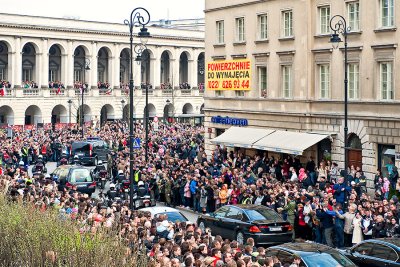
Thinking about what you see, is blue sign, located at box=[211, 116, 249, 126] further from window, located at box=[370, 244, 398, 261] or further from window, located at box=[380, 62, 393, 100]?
window, located at box=[370, 244, 398, 261]

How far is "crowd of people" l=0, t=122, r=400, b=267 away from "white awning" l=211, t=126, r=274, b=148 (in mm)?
880

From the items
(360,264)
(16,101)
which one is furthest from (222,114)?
(16,101)

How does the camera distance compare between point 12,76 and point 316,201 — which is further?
point 12,76

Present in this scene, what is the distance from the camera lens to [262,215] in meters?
26.5

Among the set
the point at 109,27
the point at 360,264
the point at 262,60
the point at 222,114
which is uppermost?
the point at 109,27

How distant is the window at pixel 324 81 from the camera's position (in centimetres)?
4072

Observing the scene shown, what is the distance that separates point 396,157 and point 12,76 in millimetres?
60274

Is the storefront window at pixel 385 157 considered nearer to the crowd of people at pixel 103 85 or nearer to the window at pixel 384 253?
the window at pixel 384 253

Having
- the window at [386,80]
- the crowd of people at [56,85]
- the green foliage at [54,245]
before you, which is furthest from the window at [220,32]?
the crowd of people at [56,85]

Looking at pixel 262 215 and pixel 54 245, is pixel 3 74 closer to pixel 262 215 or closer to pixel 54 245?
pixel 262 215

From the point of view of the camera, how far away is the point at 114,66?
9944cm

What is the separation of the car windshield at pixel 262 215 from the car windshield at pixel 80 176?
13.4 m

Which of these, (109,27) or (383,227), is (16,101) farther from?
(383,227)

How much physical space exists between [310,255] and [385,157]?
59.1ft
